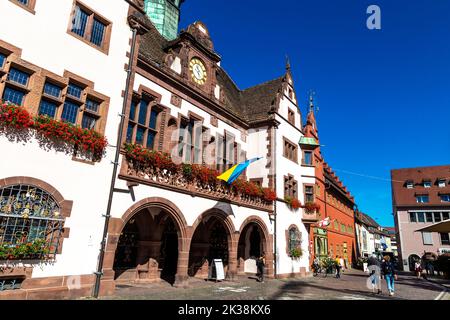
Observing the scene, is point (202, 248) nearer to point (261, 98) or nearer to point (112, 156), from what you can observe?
point (112, 156)

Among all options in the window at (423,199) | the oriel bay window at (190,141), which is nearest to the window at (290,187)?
the oriel bay window at (190,141)

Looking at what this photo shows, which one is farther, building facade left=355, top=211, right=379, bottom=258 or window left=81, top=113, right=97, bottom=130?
building facade left=355, top=211, right=379, bottom=258

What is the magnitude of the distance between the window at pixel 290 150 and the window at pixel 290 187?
1.65 metres

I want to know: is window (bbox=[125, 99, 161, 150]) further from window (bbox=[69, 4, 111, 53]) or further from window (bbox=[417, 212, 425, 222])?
window (bbox=[417, 212, 425, 222])

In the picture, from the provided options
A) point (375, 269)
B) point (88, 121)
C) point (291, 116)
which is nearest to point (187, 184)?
point (88, 121)

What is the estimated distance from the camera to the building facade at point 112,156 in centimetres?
857

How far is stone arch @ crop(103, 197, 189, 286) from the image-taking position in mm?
10294

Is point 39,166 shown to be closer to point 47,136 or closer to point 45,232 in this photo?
point 47,136

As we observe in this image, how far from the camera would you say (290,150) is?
23.5m

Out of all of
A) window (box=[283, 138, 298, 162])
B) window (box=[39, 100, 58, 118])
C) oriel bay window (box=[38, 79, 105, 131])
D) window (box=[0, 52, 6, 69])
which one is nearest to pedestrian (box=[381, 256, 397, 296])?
window (box=[283, 138, 298, 162])

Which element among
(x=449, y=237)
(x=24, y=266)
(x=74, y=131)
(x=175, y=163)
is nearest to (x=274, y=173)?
(x=175, y=163)

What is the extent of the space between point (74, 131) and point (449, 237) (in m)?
48.1

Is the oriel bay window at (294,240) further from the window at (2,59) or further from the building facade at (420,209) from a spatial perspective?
the building facade at (420,209)

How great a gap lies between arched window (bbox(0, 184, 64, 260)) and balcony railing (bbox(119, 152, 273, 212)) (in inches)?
108
